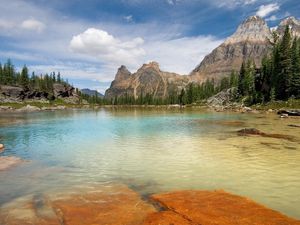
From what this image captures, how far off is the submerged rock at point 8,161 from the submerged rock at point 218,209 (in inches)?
526

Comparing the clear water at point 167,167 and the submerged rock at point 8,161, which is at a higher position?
the submerged rock at point 8,161

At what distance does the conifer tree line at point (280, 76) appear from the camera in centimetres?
9981

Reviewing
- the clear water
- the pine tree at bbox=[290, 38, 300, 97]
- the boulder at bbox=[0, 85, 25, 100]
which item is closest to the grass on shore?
the pine tree at bbox=[290, 38, 300, 97]

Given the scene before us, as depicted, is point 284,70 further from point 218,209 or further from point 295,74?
point 218,209

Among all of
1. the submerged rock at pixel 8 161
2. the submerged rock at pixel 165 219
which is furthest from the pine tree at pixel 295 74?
the submerged rock at pixel 165 219

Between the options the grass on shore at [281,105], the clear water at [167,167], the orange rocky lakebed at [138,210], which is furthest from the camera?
the grass on shore at [281,105]

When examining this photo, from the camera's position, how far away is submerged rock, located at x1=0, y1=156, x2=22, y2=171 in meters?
22.2

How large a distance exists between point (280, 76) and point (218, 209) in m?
106

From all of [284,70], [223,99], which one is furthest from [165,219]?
[223,99]

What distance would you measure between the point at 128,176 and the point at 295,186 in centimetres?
1059

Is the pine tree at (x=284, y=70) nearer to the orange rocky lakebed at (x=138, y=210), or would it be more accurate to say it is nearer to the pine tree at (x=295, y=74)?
the pine tree at (x=295, y=74)

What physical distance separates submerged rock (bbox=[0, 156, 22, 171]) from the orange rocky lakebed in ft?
27.4

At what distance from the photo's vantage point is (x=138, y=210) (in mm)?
13172

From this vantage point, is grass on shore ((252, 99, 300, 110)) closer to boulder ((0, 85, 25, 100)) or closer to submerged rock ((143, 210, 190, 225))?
submerged rock ((143, 210, 190, 225))
